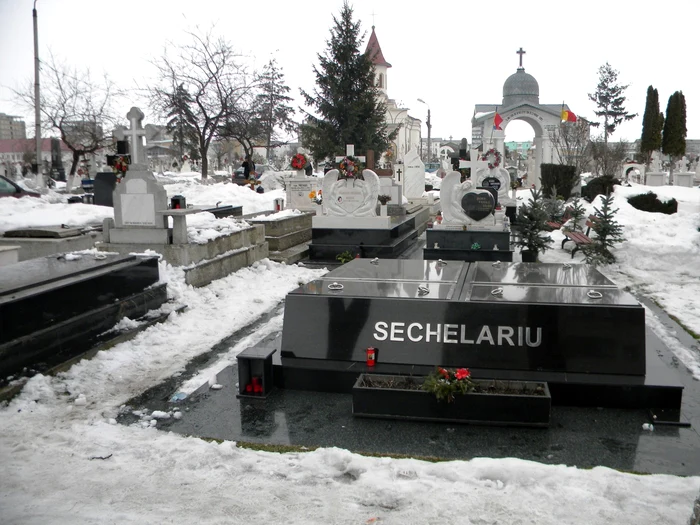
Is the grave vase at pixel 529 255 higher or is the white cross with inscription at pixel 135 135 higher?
the white cross with inscription at pixel 135 135

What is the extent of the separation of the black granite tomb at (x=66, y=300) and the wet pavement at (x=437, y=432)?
1255 mm

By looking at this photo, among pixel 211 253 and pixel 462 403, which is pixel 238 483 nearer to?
pixel 462 403

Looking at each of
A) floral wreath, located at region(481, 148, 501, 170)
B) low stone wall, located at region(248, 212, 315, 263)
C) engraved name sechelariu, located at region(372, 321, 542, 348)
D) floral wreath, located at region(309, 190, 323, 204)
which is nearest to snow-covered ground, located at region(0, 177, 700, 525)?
engraved name sechelariu, located at region(372, 321, 542, 348)

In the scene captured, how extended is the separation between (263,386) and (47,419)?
182 cm

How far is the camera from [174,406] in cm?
544

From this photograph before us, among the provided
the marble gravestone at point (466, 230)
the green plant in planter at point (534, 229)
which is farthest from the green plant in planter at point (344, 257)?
the green plant in planter at point (534, 229)

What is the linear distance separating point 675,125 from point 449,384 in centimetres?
3655

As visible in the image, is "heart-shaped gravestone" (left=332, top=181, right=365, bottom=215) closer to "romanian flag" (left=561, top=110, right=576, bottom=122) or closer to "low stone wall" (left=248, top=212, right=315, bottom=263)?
"low stone wall" (left=248, top=212, right=315, bottom=263)

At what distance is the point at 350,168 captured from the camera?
48.4 feet

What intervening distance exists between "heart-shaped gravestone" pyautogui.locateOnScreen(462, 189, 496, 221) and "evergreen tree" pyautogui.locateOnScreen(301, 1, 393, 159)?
69.0ft

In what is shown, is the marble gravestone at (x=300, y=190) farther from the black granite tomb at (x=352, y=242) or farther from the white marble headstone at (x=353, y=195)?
the black granite tomb at (x=352, y=242)

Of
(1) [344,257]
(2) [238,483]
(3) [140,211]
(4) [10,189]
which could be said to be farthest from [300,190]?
(2) [238,483]

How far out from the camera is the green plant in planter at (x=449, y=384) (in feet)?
16.1

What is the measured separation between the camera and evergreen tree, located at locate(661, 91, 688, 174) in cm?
3528
